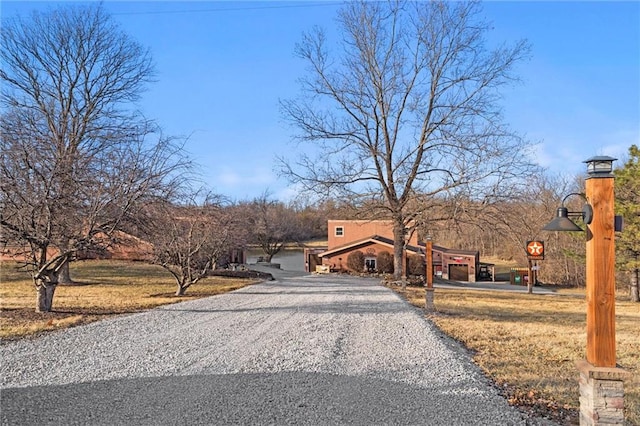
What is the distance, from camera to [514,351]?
25.9 ft

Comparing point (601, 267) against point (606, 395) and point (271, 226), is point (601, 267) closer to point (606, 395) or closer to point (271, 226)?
point (606, 395)

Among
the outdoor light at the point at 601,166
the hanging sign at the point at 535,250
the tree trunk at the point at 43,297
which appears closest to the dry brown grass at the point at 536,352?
the outdoor light at the point at 601,166

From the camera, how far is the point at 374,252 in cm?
4088

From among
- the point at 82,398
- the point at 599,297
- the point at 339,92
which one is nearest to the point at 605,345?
the point at 599,297

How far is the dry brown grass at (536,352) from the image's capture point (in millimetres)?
5137

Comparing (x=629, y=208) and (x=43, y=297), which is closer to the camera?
(x=43, y=297)

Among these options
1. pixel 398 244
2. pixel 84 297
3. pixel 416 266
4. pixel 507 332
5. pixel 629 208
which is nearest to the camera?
pixel 507 332

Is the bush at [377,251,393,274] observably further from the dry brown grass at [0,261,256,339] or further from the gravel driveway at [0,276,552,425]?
the gravel driveway at [0,276,552,425]

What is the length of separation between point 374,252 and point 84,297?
28042mm

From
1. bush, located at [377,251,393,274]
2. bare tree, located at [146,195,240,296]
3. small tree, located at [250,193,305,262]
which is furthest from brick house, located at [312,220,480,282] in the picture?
bare tree, located at [146,195,240,296]

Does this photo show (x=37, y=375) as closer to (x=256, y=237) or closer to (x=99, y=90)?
(x=99, y=90)

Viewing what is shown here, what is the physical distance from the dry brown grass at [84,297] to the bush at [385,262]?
18212 mm

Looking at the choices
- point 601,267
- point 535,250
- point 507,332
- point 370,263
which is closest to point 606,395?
point 601,267

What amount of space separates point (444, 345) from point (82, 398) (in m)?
5.50
